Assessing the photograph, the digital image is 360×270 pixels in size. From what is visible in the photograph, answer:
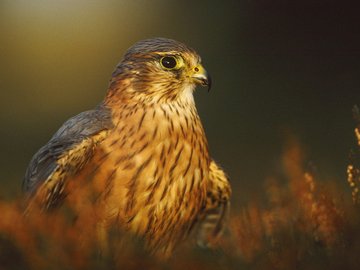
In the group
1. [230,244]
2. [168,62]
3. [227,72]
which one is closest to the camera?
[230,244]

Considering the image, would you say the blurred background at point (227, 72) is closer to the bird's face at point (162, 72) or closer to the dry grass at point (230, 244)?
the bird's face at point (162, 72)

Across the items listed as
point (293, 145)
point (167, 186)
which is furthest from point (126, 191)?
point (293, 145)

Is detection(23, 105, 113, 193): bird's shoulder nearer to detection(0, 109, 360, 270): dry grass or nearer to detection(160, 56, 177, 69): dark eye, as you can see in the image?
detection(160, 56, 177, 69): dark eye

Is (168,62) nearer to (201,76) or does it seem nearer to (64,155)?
(201,76)

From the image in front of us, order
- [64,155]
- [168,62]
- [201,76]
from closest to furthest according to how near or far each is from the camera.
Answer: [64,155] < [201,76] < [168,62]

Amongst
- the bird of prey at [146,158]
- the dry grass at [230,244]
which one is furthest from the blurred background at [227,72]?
the dry grass at [230,244]

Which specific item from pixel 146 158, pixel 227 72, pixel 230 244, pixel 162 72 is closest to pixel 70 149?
pixel 146 158

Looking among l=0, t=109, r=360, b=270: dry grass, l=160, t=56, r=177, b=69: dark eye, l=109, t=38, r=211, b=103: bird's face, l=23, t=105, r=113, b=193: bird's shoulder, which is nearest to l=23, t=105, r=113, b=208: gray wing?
l=23, t=105, r=113, b=193: bird's shoulder
